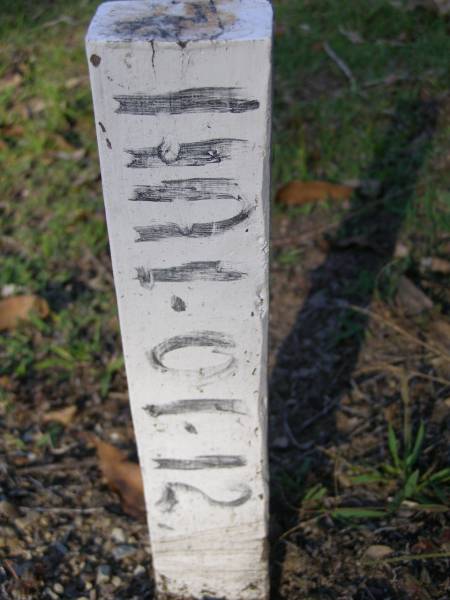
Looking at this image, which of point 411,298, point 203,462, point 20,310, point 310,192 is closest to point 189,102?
point 203,462

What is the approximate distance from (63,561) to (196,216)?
1.12 metres

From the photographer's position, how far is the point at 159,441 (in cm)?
163

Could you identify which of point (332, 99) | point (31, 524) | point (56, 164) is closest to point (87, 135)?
point (56, 164)

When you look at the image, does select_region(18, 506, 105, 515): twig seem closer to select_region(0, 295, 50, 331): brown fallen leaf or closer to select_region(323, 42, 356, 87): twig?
select_region(0, 295, 50, 331): brown fallen leaf

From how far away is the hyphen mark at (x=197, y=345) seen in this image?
1.48 meters

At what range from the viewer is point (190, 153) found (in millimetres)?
1270

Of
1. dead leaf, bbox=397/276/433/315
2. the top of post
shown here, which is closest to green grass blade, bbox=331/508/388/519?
dead leaf, bbox=397/276/433/315

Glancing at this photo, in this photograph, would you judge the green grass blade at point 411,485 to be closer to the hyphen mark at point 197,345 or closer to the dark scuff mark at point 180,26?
the hyphen mark at point 197,345

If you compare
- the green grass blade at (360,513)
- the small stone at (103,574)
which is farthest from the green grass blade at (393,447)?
the small stone at (103,574)

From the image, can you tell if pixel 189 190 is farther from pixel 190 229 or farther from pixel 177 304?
pixel 177 304

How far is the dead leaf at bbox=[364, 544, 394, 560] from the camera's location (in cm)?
188

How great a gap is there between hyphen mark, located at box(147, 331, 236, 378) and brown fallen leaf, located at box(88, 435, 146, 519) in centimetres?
80

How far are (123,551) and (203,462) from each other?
0.55 meters

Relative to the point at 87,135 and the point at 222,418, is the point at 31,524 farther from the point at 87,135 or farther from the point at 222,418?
the point at 87,135
